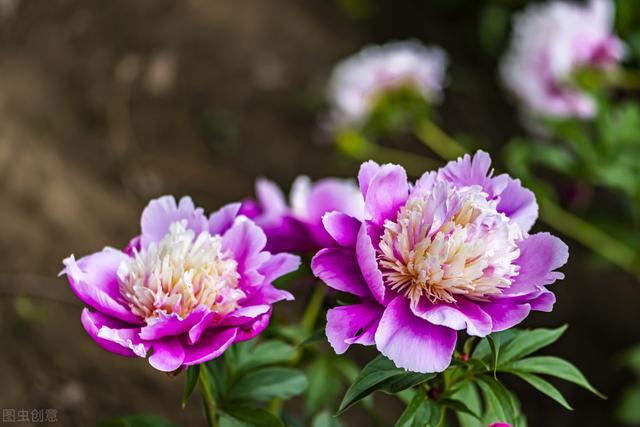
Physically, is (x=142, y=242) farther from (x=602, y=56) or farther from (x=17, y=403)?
(x=602, y=56)

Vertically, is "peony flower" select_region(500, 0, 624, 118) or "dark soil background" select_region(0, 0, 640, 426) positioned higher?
"peony flower" select_region(500, 0, 624, 118)

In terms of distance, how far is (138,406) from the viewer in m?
1.39

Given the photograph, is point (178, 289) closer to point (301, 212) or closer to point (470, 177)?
point (470, 177)

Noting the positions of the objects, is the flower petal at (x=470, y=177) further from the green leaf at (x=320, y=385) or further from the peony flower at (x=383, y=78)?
the peony flower at (x=383, y=78)

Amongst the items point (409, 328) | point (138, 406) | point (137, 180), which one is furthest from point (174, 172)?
point (409, 328)

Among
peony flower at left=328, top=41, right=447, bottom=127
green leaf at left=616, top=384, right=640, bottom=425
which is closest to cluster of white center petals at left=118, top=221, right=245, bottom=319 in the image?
peony flower at left=328, top=41, right=447, bottom=127

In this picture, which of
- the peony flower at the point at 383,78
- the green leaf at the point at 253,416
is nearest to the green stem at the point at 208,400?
the green leaf at the point at 253,416

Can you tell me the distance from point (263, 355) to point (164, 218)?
0.60ft

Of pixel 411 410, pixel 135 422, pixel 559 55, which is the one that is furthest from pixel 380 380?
pixel 559 55

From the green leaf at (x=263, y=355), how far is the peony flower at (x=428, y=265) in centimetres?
20

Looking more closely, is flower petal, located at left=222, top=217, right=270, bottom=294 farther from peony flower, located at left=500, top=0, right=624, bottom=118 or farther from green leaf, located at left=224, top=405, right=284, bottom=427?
peony flower, located at left=500, top=0, right=624, bottom=118

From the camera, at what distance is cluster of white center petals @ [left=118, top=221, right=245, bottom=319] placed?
553 mm

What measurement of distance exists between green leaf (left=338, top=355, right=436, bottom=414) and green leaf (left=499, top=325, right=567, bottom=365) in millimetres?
100

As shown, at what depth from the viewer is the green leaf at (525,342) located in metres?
0.60
